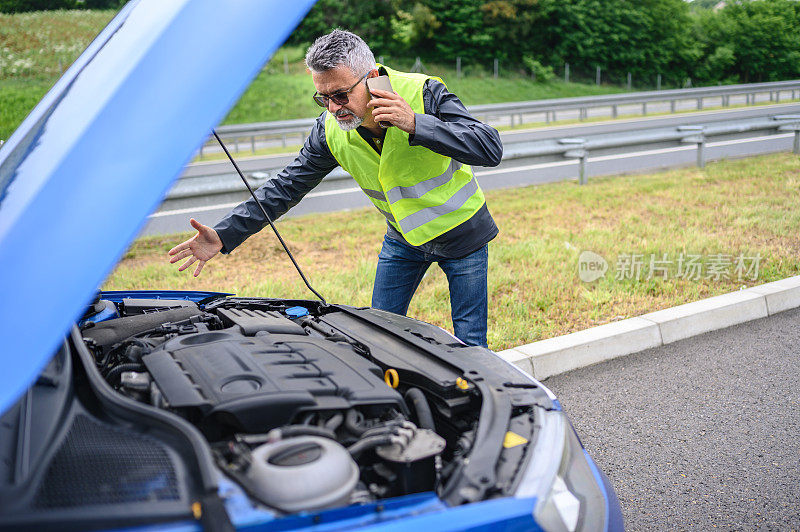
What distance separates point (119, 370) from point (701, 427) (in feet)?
9.29

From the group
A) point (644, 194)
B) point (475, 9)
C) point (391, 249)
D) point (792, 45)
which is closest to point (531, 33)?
point (475, 9)

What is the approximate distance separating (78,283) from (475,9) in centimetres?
3765

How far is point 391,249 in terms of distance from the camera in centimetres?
348

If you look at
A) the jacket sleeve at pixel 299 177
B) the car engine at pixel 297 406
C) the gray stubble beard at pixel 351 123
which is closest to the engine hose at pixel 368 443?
the car engine at pixel 297 406

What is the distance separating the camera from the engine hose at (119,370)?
6.59 feet

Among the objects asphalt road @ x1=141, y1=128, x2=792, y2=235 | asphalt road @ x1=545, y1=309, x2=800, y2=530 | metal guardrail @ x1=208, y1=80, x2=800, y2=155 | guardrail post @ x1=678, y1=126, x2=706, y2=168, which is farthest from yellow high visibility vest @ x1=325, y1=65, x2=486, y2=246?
metal guardrail @ x1=208, y1=80, x2=800, y2=155

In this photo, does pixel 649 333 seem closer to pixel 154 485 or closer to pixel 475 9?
pixel 154 485

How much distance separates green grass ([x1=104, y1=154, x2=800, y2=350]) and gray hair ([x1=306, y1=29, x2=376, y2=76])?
2.29 m

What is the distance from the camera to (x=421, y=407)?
78.0 inches

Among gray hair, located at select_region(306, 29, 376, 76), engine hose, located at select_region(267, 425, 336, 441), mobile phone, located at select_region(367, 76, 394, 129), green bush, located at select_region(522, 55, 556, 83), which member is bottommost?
green bush, located at select_region(522, 55, 556, 83)

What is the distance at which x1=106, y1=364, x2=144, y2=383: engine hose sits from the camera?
201cm

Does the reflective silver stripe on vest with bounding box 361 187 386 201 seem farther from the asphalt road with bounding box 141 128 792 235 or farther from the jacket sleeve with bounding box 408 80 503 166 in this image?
the asphalt road with bounding box 141 128 792 235

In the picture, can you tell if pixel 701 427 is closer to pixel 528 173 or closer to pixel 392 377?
pixel 392 377

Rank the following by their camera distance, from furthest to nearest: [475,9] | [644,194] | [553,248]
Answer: [475,9]
[644,194]
[553,248]
